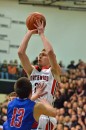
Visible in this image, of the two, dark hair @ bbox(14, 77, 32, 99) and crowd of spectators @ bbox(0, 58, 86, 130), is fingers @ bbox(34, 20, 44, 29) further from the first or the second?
crowd of spectators @ bbox(0, 58, 86, 130)

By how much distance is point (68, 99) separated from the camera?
14938 mm

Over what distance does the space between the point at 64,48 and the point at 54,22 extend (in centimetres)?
150

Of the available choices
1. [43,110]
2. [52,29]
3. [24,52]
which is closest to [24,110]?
[43,110]

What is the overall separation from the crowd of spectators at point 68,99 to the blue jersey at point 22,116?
4.25m

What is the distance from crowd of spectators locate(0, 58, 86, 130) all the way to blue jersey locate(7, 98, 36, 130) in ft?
14.0

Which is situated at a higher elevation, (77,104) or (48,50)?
(48,50)

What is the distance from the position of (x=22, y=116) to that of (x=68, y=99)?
1008cm

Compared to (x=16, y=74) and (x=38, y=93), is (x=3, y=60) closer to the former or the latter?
(x=16, y=74)

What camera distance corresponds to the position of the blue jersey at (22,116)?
4926 mm

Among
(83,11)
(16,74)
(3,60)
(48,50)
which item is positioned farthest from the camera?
(83,11)

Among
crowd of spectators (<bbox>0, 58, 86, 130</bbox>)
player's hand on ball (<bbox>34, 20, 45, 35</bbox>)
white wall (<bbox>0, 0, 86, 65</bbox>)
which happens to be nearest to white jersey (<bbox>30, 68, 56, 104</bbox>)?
player's hand on ball (<bbox>34, 20, 45, 35</bbox>)

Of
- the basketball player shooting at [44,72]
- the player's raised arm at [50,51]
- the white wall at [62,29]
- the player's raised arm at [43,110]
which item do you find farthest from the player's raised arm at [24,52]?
the white wall at [62,29]

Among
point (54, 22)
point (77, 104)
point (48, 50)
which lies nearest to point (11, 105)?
point (48, 50)

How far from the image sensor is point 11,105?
5.02 metres
